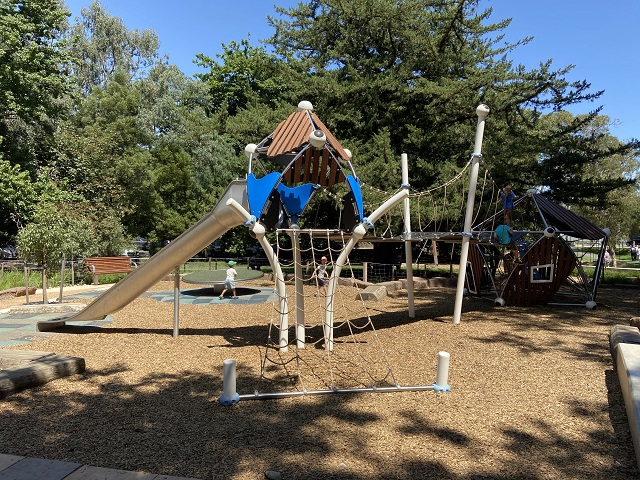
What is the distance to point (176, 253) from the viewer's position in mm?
7730

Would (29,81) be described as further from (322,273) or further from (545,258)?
(545,258)

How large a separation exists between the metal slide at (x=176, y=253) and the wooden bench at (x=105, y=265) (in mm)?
9522

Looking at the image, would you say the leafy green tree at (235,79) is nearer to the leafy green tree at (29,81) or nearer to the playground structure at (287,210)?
the leafy green tree at (29,81)

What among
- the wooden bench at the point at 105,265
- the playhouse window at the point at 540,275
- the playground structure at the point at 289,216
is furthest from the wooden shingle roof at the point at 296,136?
the wooden bench at the point at 105,265

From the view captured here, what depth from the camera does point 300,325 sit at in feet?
22.8

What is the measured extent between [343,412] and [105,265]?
51.6ft

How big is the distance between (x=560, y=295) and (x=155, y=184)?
2107 centimetres

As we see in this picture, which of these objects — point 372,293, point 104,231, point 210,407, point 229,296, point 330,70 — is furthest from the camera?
point 104,231

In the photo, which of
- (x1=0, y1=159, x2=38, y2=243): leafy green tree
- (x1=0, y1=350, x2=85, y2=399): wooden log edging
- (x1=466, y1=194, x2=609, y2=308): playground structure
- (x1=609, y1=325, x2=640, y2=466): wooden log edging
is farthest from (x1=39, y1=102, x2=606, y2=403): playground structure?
(x1=0, y1=159, x2=38, y2=243): leafy green tree

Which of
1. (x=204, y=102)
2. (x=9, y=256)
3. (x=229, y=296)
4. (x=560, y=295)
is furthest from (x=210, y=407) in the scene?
(x=9, y=256)

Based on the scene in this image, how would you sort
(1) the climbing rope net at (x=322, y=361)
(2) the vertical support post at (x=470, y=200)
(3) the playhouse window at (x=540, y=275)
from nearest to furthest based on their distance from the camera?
(1) the climbing rope net at (x=322, y=361), (2) the vertical support post at (x=470, y=200), (3) the playhouse window at (x=540, y=275)

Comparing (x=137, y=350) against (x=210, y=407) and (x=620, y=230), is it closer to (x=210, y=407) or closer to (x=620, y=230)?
(x=210, y=407)

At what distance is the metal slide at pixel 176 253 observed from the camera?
6.97 metres

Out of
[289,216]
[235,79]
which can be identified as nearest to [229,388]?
[289,216]
